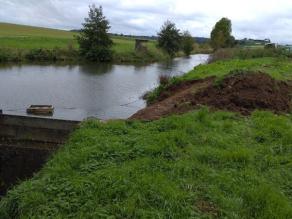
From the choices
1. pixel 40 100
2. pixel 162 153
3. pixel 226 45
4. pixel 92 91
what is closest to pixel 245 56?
pixel 92 91

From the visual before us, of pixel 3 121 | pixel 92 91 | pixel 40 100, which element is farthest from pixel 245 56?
Result: pixel 3 121

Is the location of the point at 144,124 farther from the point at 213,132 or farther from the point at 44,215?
the point at 44,215

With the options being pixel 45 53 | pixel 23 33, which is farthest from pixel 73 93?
pixel 23 33

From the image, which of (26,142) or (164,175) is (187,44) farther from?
(164,175)

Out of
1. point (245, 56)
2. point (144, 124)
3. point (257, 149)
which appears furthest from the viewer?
point (245, 56)

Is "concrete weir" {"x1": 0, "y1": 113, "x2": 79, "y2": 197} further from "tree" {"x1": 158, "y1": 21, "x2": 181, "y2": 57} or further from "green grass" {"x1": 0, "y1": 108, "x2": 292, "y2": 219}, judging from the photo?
"tree" {"x1": 158, "y1": 21, "x2": 181, "y2": 57}

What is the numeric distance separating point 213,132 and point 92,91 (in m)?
18.5

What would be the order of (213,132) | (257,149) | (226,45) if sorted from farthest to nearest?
(226,45), (213,132), (257,149)

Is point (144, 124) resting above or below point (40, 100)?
above

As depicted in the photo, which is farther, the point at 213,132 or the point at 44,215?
the point at 213,132

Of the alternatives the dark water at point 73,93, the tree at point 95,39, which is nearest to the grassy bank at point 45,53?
the tree at point 95,39

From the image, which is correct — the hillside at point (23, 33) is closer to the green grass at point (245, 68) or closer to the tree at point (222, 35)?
the tree at point (222, 35)

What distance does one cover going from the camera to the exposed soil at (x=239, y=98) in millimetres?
12781

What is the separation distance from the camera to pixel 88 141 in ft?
29.8
